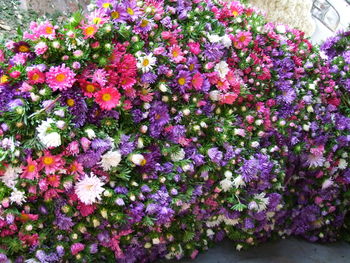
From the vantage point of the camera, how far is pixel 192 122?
225cm

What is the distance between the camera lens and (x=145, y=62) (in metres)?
2.04

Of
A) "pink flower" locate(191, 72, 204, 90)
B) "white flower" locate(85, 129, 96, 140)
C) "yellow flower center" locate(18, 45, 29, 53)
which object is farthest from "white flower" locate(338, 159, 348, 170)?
"yellow flower center" locate(18, 45, 29, 53)

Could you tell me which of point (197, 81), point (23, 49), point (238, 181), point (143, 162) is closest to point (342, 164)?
point (238, 181)

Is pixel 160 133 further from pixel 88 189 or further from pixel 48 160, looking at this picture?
pixel 48 160

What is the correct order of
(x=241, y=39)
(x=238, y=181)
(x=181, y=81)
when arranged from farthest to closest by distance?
1. (x=241, y=39)
2. (x=238, y=181)
3. (x=181, y=81)

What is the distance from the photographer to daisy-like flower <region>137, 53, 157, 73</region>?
2.04m

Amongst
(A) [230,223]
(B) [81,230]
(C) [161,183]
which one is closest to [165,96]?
(C) [161,183]

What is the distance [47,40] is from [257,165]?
136cm

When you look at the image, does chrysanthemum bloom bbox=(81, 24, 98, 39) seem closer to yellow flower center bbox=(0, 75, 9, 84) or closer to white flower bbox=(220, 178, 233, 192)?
yellow flower center bbox=(0, 75, 9, 84)

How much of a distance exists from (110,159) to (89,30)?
2.02 ft

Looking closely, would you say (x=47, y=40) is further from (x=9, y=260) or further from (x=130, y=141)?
(x=9, y=260)

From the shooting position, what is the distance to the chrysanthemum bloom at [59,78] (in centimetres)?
182

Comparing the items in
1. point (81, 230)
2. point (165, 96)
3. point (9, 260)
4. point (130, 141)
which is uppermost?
point (165, 96)

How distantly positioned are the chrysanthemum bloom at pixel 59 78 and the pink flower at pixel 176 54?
0.59 m
